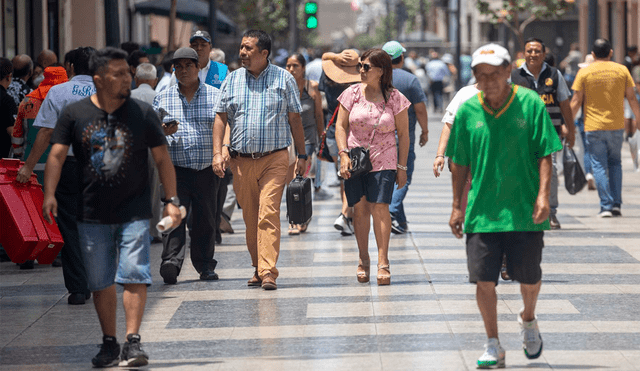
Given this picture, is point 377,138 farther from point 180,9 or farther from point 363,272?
point 180,9

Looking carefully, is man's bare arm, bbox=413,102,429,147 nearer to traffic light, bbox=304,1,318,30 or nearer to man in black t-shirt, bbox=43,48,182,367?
man in black t-shirt, bbox=43,48,182,367

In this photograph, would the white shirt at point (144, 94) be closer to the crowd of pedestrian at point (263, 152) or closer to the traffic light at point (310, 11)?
the crowd of pedestrian at point (263, 152)

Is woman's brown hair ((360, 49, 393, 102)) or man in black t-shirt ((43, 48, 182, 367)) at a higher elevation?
woman's brown hair ((360, 49, 393, 102))

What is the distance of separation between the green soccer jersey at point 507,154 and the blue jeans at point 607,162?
6.80 metres

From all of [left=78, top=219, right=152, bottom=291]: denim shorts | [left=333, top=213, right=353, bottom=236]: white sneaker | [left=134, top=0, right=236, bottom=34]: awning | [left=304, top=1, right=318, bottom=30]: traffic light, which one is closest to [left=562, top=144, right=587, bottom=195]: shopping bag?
[left=333, top=213, right=353, bottom=236]: white sneaker

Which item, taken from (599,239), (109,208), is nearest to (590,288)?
(599,239)

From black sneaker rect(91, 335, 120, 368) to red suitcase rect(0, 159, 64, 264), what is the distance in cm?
283

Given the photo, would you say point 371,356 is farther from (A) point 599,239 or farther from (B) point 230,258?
(A) point 599,239

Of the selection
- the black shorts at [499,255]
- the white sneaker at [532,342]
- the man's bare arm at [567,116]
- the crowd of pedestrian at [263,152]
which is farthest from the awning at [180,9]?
the white sneaker at [532,342]

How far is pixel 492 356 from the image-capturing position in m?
5.87

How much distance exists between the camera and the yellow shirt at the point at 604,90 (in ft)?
40.1

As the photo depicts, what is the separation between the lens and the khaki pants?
8.45 m

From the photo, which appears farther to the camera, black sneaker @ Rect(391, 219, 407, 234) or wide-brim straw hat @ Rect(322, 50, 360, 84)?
black sneaker @ Rect(391, 219, 407, 234)

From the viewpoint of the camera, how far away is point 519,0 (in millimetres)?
32250
